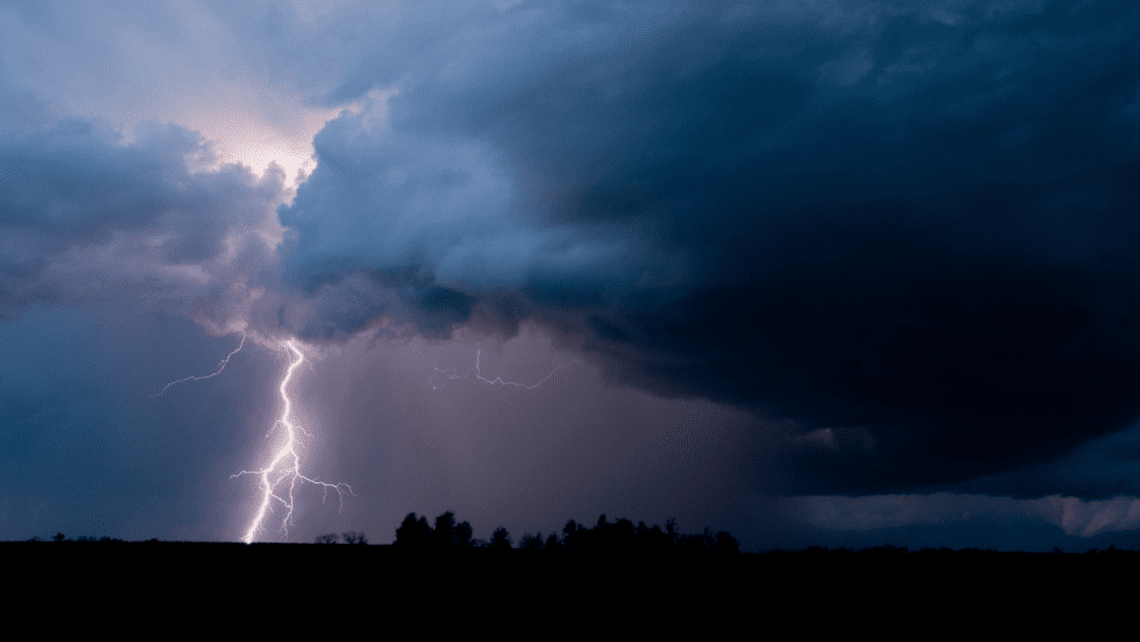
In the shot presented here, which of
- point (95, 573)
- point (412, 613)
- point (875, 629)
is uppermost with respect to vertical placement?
point (95, 573)

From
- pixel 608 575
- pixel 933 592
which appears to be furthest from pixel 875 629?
pixel 608 575

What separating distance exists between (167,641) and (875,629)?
52.3 feet

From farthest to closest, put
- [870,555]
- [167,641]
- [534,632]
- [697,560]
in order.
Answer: [870,555] → [697,560] → [534,632] → [167,641]

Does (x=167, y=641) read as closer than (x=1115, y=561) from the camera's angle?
Yes

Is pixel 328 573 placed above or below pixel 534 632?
above

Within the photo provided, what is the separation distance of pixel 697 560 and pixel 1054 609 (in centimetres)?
935

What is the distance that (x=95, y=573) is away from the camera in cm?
1734

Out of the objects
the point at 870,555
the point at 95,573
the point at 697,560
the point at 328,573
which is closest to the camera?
the point at 95,573

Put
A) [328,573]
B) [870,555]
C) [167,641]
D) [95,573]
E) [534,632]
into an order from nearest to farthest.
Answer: [167,641] → [534,632] → [95,573] → [328,573] → [870,555]

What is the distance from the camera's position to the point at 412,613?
16.3 m

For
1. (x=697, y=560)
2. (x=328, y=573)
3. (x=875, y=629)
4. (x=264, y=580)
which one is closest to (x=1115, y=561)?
(x=875, y=629)

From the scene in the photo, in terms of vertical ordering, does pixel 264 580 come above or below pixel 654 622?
above

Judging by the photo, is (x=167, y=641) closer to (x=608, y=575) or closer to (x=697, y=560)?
(x=608, y=575)

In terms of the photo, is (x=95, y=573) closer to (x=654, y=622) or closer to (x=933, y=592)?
(x=654, y=622)
